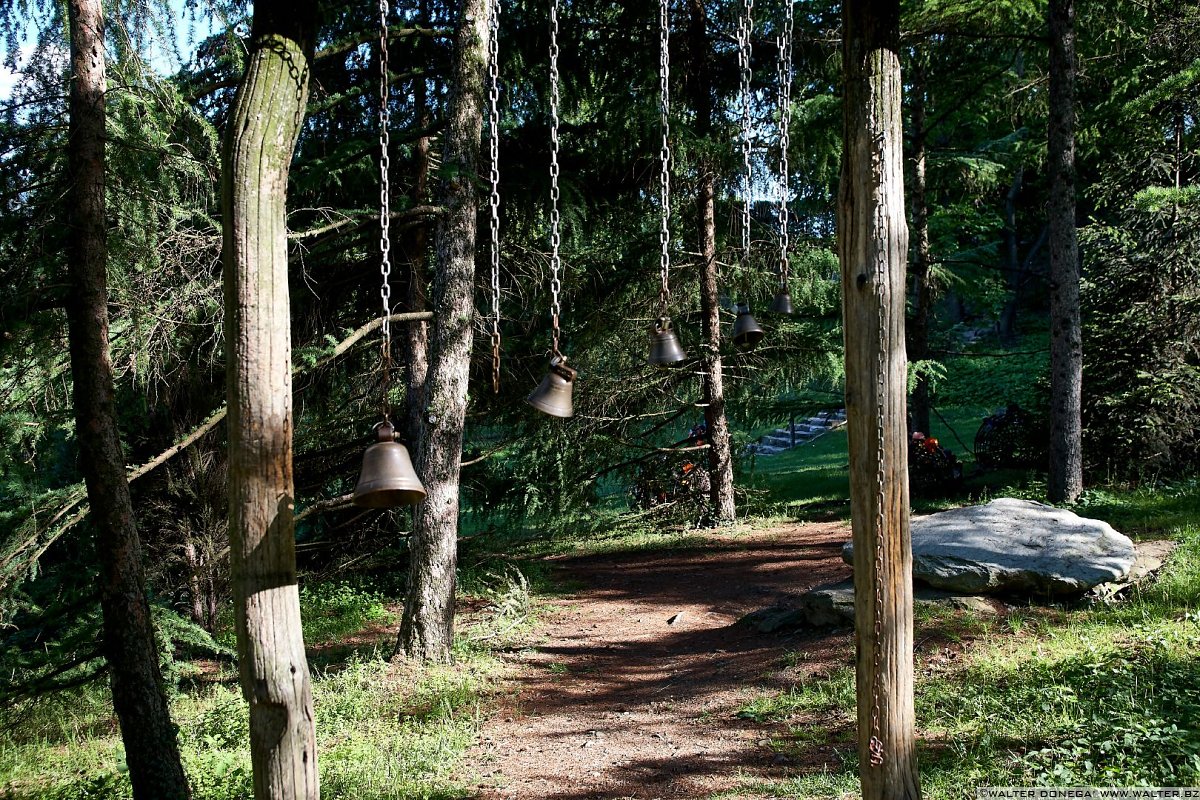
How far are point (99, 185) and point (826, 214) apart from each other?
1478 centimetres

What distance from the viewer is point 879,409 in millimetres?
4121

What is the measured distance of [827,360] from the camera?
575 inches

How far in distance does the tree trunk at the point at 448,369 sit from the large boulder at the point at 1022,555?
3798 mm

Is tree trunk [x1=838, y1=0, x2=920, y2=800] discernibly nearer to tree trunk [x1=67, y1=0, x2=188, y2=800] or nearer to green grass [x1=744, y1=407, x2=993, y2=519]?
green grass [x1=744, y1=407, x2=993, y2=519]

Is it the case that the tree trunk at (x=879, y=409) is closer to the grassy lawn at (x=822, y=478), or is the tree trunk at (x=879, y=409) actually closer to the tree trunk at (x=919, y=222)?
the grassy lawn at (x=822, y=478)

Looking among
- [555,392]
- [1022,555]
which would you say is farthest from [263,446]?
[1022,555]

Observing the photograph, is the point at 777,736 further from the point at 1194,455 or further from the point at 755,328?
the point at 1194,455

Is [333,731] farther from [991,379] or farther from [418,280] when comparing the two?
Answer: [991,379]

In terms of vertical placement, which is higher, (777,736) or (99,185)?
(99,185)

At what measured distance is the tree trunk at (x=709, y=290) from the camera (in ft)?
46.2

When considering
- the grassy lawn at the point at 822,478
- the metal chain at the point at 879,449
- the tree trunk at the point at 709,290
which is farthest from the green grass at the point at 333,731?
the tree trunk at the point at 709,290

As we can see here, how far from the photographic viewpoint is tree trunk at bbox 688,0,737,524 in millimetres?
14086

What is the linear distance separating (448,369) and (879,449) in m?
5.21

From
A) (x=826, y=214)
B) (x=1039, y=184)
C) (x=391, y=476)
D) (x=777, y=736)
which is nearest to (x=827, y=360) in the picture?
(x=826, y=214)
